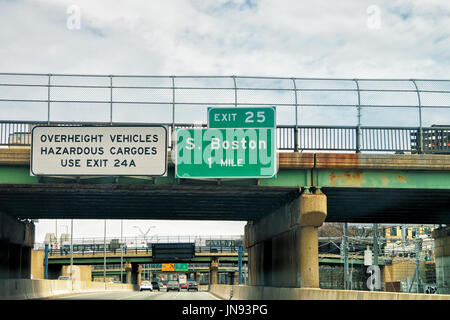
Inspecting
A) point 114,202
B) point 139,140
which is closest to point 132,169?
point 139,140

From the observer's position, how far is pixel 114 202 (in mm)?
33875

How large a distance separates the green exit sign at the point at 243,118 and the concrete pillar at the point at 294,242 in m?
3.42

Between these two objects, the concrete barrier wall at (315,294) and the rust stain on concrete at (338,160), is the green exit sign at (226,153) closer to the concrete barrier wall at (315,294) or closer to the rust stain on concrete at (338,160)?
the rust stain on concrete at (338,160)

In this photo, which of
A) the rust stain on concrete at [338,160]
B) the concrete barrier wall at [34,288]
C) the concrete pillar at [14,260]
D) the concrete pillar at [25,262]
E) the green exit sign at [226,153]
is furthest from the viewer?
the concrete pillar at [25,262]

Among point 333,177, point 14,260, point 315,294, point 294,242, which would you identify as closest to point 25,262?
point 14,260

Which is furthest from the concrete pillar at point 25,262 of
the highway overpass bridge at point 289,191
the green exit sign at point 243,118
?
the green exit sign at point 243,118

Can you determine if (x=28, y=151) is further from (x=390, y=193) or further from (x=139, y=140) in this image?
(x=390, y=193)

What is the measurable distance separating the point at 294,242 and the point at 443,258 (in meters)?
15.7

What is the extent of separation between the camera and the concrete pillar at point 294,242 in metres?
27.0

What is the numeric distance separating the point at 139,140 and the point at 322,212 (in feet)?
25.9

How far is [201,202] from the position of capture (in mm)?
34000

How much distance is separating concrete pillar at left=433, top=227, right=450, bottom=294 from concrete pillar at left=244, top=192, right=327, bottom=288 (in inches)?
424

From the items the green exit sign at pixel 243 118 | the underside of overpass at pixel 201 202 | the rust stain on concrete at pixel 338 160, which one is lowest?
the underside of overpass at pixel 201 202
